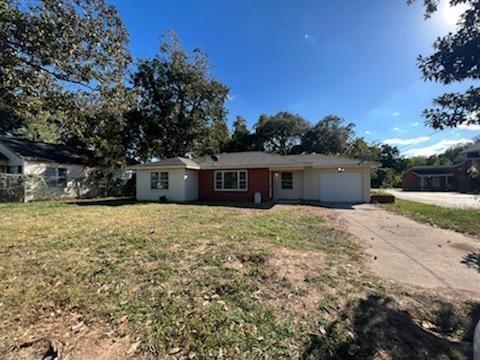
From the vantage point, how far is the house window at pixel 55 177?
55.9 ft

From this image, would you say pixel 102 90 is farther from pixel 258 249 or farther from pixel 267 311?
pixel 267 311

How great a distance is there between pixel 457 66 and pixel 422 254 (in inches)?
146

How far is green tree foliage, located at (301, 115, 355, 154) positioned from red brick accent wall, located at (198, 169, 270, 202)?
72.3 feet

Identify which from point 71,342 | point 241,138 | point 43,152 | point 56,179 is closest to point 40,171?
point 56,179

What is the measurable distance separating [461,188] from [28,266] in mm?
43069

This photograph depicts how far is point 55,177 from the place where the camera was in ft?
57.5

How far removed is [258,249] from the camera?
5.10 metres

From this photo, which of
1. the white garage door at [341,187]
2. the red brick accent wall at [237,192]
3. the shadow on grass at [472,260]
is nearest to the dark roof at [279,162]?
the red brick accent wall at [237,192]

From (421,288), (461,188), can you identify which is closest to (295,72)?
(421,288)

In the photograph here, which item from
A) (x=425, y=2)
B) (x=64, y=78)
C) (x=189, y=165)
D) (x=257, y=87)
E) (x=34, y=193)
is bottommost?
(x=34, y=193)

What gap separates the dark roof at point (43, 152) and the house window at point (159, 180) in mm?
7364

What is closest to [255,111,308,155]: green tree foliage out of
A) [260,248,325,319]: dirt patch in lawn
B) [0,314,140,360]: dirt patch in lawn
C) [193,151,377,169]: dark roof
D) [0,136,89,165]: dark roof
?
[193,151,377,169]: dark roof

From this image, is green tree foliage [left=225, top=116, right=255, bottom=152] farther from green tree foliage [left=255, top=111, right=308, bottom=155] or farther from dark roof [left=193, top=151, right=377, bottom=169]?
dark roof [left=193, top=151, right=377, bottom=169]

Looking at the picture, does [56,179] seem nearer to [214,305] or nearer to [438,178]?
[214,305]
